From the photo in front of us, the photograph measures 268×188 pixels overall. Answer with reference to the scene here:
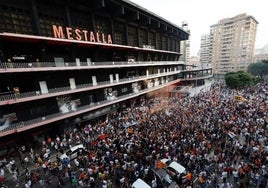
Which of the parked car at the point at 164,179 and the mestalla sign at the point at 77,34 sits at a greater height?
the mestalla sign at the point at 77,34

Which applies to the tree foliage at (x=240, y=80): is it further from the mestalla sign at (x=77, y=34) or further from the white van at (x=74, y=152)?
the white van at (x=74, y=152)

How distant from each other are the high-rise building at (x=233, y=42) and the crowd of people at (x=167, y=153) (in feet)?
264

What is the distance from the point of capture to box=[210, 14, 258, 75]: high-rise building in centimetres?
8575

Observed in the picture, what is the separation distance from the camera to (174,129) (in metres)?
20.1

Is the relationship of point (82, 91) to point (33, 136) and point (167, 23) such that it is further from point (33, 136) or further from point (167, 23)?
point (167, 23)

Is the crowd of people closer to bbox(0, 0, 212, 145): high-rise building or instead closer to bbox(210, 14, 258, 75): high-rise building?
bbox(0, 0, 212, 145): high-rise building

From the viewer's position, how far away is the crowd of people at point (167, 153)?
41.6 ft

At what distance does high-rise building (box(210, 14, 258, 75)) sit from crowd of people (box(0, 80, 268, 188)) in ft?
264

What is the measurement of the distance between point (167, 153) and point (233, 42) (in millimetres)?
99086

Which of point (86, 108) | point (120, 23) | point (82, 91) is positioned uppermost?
point (120, 23)

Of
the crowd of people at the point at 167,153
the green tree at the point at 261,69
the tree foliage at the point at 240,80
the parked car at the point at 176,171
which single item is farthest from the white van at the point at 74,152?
the green tree at the point at 261,69

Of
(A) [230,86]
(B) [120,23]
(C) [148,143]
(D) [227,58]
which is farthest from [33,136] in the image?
(D) [227,58]

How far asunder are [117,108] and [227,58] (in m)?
89.7

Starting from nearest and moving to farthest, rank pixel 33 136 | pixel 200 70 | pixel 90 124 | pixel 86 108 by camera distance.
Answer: pixel 33 136
pixel 86 108
pixel 90 124
pixel 200 70
